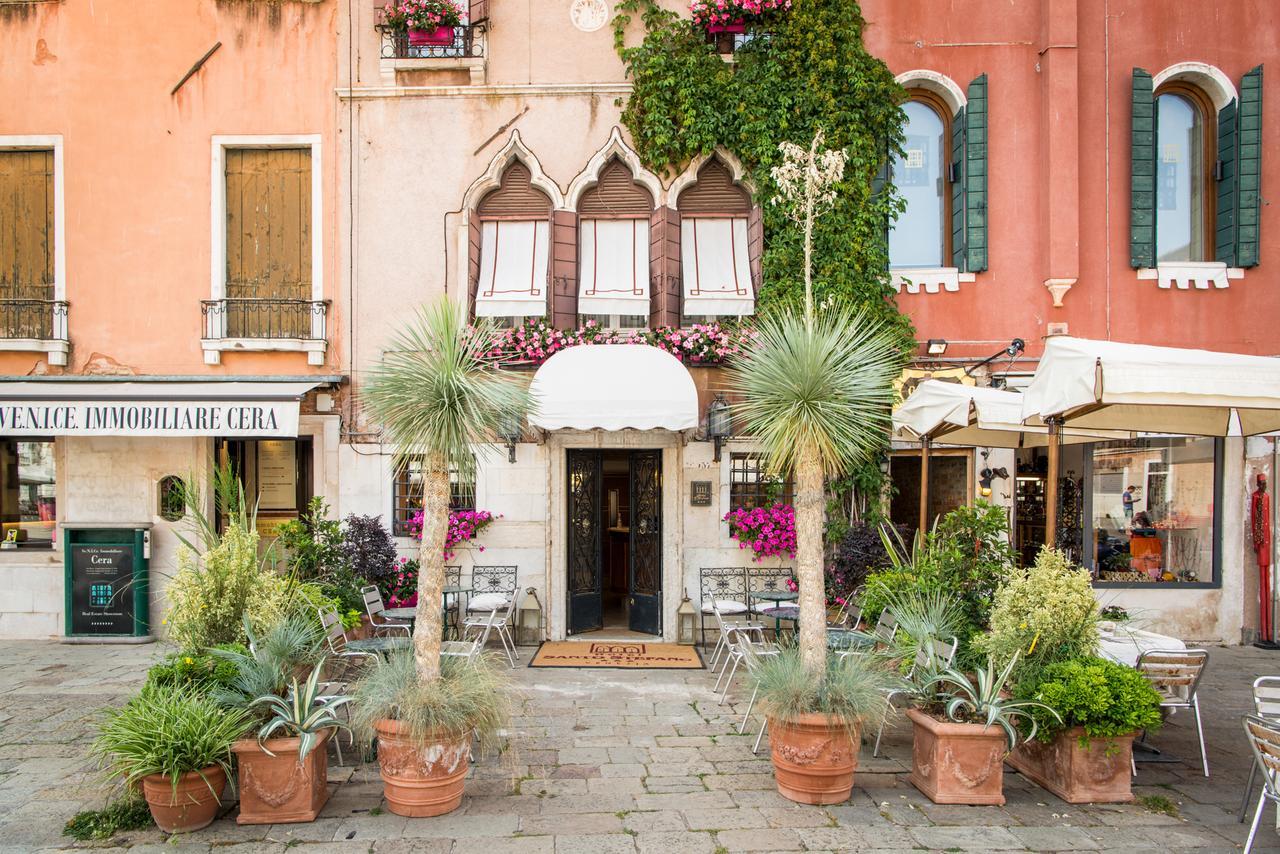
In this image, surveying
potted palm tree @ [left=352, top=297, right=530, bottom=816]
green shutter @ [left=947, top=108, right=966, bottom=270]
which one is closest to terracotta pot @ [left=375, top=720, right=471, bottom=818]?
potted palm tree @ [left=352, top=297, right=530, bottom=816]

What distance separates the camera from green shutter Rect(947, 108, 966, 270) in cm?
1005

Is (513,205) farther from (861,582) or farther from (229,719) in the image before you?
(229,719)

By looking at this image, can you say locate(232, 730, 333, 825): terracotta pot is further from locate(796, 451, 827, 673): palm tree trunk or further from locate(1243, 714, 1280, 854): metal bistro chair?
locate(1243, 714, 1280, 854): metal bistro chair

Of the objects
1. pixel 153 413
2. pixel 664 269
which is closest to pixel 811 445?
pixel 664 269

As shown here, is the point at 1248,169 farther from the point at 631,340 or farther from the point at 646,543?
the point at 646,543

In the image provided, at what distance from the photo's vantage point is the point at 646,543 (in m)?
10.1

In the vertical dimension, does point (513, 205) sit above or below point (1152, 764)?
above

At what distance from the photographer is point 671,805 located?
511 centimetres

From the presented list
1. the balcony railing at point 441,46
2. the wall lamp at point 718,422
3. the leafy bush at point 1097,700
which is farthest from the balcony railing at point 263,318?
the leafy bush at point 1097,700

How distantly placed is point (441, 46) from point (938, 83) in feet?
21.4

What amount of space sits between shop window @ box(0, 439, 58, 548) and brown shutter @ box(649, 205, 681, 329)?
8267 mm

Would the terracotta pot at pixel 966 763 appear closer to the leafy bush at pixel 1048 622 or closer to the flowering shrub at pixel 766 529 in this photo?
the leafy bush at pixel 1048 622

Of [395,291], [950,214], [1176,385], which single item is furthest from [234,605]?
[950,214]

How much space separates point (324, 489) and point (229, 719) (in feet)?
18.2
